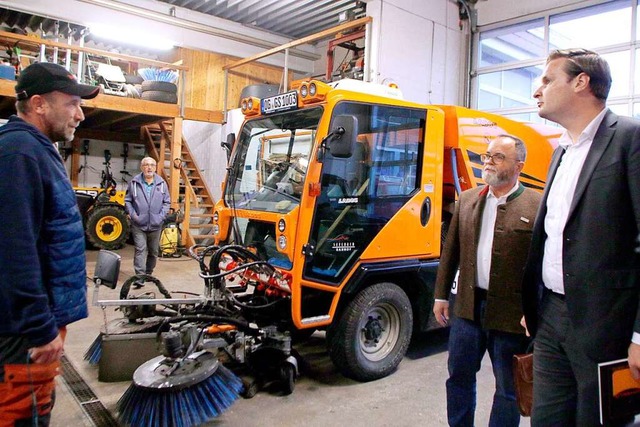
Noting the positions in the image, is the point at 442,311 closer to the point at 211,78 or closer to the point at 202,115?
the point at 202,115

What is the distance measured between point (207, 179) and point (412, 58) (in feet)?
18.0

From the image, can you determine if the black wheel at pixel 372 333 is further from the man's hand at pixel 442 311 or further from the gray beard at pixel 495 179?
the gray beard at pixel 495 179

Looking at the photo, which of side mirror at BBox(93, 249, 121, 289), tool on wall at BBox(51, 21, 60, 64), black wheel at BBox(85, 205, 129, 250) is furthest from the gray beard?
tool on wall at BBox(51, 21, 60, 64)

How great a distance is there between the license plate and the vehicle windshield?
0.18 ft

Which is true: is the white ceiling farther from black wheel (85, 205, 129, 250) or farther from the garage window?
black wheel (85, 205, 129, 250)

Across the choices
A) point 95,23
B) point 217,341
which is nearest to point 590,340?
point 217,341

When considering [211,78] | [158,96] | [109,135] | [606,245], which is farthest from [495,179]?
[109,135]

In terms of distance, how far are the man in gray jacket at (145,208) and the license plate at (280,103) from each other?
2597mm

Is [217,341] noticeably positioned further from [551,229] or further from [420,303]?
[551,229]

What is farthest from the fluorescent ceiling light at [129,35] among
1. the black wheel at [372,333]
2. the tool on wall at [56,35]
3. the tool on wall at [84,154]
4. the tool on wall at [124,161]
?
the black wheel at [372,333]

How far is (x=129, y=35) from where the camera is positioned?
948cm

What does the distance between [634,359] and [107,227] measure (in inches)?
343

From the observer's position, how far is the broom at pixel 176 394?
7.95 feet

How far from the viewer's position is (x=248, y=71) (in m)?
11.7
